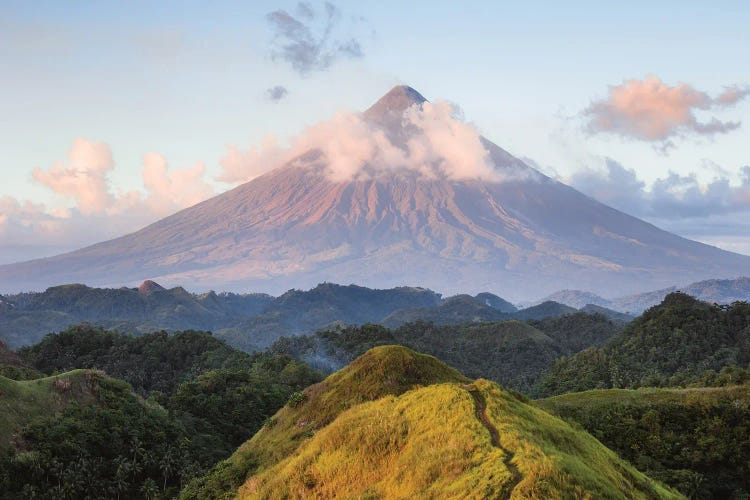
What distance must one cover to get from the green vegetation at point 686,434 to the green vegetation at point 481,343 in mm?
55639

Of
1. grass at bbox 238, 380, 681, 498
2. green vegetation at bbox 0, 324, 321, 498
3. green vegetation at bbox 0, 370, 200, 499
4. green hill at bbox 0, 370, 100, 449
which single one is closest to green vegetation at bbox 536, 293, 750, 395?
green vegetation at bbox 0, 324, 321, 498

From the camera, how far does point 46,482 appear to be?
36.9 meters

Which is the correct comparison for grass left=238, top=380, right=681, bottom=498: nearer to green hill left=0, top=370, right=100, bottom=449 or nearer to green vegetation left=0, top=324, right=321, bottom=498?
green vegetation left=0, top=324, right=321, bottom=498

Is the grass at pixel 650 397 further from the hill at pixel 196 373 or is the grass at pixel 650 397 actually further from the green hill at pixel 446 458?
the hill at pixel 196 373

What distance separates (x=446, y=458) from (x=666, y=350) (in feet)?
272

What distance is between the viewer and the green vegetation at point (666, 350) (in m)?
80.7

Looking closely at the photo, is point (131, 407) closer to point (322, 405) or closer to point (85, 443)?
point (85, 443)

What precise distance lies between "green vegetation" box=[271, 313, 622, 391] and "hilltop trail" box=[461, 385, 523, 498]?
79070 mm

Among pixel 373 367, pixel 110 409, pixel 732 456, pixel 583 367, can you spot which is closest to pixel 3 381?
pixel 110 409

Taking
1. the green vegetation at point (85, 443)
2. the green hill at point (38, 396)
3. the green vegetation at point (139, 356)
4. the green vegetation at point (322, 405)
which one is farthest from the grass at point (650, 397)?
the green vegetation at point (139, 356)

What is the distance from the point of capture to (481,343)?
135750 millimetres

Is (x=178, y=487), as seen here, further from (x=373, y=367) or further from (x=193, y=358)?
(x=193, y=358)

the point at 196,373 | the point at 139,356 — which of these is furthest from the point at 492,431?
the point at 139,356

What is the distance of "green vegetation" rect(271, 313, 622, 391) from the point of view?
373 feet
